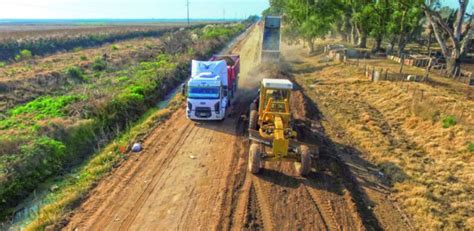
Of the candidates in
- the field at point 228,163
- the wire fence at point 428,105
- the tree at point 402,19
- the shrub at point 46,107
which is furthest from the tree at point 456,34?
the shrub at point 46,107

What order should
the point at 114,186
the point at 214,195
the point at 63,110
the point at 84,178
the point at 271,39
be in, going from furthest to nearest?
the point at 271,39 → the point at 63,110 → the point at 84,178 → the point at 114,186 → the point at 214,195

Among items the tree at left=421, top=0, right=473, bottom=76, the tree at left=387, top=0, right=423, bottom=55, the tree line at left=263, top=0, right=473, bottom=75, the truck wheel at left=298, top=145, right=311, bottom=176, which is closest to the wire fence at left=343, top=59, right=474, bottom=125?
the tree at left=421, top=0, right=473, bottom=76

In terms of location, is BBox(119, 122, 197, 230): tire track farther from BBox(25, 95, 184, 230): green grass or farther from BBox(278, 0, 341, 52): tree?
BBox(278, 0, 341, 52): tree

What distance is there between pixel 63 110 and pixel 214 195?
1275cm

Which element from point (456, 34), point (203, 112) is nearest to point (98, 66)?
point (203, 112)

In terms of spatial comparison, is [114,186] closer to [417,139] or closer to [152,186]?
[152,186]

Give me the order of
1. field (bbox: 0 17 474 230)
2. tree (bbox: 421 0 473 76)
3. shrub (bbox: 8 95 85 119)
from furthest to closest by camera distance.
A: tree (bbox: 421 0 473 76) < shrub (bbox: 8 95 85 119) < field (bbox: 0 17 474 230)

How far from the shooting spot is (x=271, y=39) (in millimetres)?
36594

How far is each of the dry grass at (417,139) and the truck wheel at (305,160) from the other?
3.37m

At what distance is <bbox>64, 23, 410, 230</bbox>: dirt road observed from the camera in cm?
1059

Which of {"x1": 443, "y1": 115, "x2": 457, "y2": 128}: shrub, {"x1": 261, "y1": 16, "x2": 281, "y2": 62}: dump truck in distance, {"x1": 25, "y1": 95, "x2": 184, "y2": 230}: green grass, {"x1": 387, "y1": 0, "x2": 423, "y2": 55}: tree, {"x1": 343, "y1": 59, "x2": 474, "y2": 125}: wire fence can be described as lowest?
{"x1": 25, "y1": 95, "x2": 184, "y2": 230}: green grass

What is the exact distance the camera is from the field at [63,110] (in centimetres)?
1405

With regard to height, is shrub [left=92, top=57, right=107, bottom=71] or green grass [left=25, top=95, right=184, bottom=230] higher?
shrub [left=92, top=57, right=107, bottom=71]

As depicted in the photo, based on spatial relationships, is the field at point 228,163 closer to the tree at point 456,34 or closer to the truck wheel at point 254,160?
the truck wheel at point 254,160
